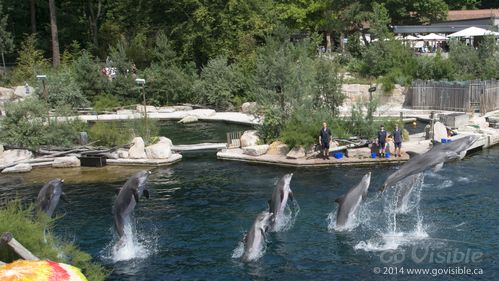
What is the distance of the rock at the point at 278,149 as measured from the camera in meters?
28.5

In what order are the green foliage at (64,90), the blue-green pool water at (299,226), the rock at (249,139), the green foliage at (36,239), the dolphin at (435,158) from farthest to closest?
1. the green foliage at (64,90)
2. the rock at (249,139)
3. the dolphin at (435,158)
4. the blue-green pool water at (299,226)
5. the green foliage at (36,239)

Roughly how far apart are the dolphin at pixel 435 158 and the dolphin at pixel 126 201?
666cm

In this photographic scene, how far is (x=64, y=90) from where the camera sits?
43188mm

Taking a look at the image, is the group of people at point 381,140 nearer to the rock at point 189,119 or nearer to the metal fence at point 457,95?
the metal fence at point 457,95

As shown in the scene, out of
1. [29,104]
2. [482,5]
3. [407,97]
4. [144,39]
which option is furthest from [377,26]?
[482,5]

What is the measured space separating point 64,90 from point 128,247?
91.6 ft

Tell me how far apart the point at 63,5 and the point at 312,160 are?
42384 mm

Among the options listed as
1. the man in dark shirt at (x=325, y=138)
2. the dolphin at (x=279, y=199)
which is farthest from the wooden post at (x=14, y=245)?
the man in dark shirt at (x=325, y=138)

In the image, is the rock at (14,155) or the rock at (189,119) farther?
the rock at (189,119)

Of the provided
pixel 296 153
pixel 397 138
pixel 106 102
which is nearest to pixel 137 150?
pixel 296 153

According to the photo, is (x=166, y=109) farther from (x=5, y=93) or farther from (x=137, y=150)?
(x=137, y=150)

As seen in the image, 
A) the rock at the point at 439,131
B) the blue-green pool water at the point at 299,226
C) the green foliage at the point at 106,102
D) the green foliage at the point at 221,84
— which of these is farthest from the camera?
the green foliage at the point at 106,102

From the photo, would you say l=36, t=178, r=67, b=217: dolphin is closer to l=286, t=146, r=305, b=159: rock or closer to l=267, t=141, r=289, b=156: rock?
l=286, t=146, r=305, b=159: rock

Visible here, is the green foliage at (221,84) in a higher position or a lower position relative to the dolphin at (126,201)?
higher
